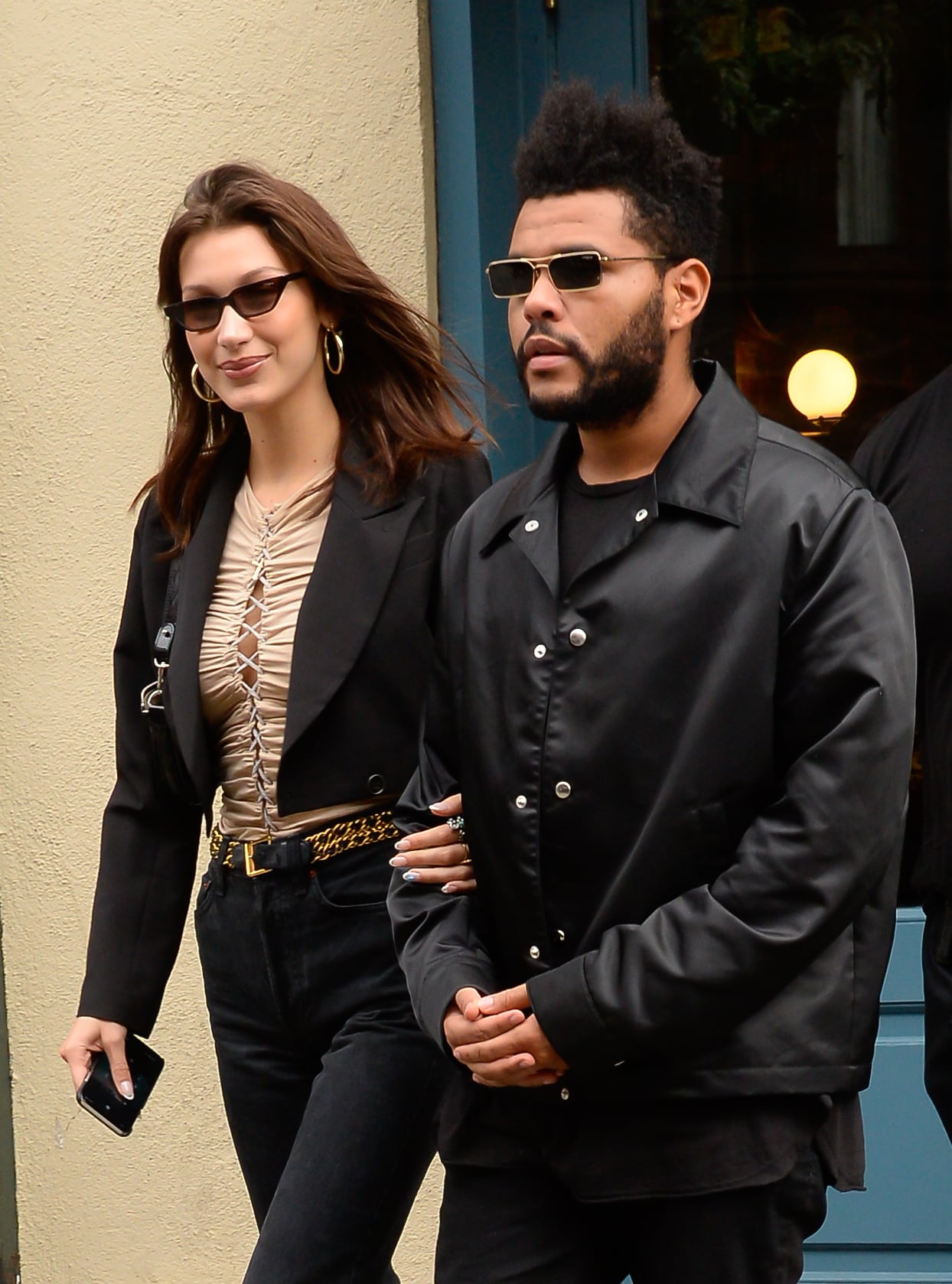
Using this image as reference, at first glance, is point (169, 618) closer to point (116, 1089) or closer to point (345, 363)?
point (345, 363)

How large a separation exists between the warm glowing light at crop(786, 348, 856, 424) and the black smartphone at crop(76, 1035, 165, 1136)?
1.94 metres

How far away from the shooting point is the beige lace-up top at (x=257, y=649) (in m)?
2.93

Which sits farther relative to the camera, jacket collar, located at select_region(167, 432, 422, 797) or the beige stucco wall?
the beige stucco wall

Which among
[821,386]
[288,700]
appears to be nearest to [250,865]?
[288,700]

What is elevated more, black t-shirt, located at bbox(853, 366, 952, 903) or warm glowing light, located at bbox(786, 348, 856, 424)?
warm glowing light, located at bbox(786, 348, 856, 424)

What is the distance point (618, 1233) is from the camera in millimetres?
2396

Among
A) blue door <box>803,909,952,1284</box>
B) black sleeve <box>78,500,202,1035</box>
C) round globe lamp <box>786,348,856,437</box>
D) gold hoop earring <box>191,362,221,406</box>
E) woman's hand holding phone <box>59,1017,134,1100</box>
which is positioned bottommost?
blue door <box>803,909,952,1284</box>

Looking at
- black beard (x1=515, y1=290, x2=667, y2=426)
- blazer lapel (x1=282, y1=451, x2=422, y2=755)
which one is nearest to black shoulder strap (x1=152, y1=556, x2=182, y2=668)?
blazer lapel (x1=282, y1=451, x2=422, y2=755)

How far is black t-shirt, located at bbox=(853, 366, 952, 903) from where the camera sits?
2891 mm

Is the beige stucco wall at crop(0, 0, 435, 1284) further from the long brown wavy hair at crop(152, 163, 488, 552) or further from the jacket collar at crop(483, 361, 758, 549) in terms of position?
the jacket collar at crop(483, 361, 758, 549)

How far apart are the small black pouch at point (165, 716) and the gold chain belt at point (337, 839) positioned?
232mm

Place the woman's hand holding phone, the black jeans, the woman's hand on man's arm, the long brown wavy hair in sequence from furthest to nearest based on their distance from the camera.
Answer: the woman's hand holding phone
the long brown wavy hair
the black jeans
the woman's hand on man's arm

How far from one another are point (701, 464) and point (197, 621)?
101 centimetres

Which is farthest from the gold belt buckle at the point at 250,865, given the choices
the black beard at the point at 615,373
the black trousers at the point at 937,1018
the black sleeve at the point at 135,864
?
→ the black trousers at the point at 937,1018
